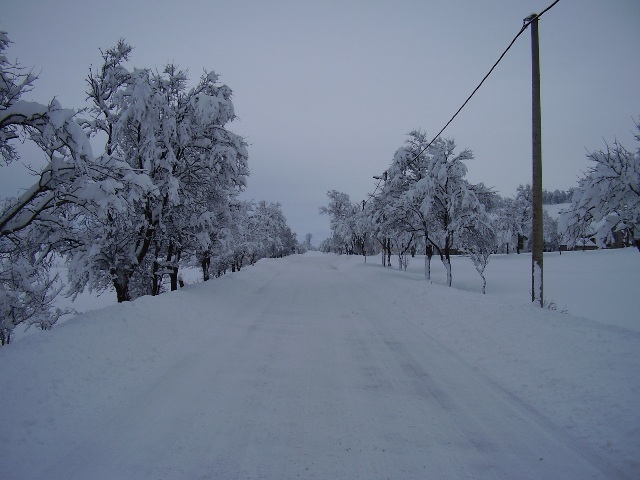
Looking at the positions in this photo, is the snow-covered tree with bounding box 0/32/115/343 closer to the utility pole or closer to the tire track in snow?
the tire track in snow

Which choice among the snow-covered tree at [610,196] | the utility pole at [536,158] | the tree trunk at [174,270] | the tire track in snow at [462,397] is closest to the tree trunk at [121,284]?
the tree trunk at [174,270]

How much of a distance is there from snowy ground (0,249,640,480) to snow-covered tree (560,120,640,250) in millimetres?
2242

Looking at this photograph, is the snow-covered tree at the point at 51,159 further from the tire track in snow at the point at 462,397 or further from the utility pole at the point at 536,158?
the utility pole at the point at 536,158

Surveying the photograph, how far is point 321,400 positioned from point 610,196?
7.39 meters

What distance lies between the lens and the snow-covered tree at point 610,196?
22.9 ft

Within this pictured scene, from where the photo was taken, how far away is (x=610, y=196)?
23.5ft

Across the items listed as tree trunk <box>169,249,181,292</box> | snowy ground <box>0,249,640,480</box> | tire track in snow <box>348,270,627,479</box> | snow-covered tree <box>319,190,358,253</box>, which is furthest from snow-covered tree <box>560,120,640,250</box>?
snow-covered tree <box>319,190,358,253</box>

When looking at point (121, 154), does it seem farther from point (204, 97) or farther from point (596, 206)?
point (596, 206)

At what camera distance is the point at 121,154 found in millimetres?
13312

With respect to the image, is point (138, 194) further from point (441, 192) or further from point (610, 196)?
point (441, 192)

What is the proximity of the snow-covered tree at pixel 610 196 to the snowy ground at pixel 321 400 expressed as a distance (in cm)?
224

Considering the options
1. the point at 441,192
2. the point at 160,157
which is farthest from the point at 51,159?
the point at 441,192

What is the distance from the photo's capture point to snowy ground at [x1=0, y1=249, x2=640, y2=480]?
3.47 meters

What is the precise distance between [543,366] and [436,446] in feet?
10.4
